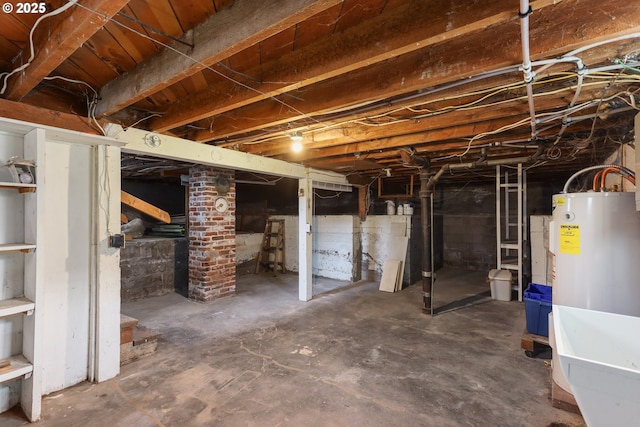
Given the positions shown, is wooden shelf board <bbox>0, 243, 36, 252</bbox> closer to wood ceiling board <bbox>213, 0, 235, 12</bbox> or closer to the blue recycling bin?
wood ceiling board <bbox>213, 0, 235, 12</bbox>

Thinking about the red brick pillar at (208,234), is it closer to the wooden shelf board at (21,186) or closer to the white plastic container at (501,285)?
the wooden shelf board at (21,186)

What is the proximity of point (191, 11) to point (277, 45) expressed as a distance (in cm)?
Result: 45

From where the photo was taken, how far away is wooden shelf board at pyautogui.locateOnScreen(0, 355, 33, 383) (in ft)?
5.85

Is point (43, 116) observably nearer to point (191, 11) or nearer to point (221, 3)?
point (191, 11)

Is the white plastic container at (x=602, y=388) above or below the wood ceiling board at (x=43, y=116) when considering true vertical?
below

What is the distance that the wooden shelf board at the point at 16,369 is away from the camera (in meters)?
1.78

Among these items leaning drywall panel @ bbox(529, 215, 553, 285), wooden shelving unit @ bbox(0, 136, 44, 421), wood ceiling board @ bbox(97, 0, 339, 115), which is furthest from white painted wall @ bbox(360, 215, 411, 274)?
wooden shelving unit @ bbox(0, 136, 44, 421)

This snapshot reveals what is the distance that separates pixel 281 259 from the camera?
6.72 metres

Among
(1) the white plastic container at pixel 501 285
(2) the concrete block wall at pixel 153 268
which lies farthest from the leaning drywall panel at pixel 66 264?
(1) the white plastic container at pixel 501 285

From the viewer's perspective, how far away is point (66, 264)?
7.43ft

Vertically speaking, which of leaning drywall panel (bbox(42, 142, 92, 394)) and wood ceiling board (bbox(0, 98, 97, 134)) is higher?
wood ceiling board (bbox(0, 98, 97, 134))

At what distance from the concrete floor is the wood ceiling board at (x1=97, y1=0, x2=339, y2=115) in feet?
6.96

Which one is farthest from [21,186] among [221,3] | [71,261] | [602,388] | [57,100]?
[602,388]

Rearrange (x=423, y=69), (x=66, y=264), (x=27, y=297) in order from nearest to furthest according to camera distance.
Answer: (x=423, y=69), (x=27, y=297), (x=66, y=264)
